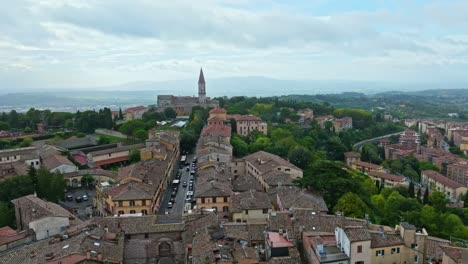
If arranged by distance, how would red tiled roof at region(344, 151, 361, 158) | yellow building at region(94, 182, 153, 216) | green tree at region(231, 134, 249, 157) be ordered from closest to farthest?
yellow building at region(94, 182, 153, 216), green tree at region(231, 134, 249, 157), red tiled roof at region(344, 151, 361, 158)

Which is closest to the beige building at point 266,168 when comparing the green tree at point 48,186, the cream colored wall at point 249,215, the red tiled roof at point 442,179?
the cream colored wall at point 249,215

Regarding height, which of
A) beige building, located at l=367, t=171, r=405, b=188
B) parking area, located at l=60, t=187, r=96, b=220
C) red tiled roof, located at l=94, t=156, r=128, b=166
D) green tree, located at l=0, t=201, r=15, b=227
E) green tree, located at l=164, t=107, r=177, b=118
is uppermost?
green tree, located at l=164, t=107, r=177, b=118

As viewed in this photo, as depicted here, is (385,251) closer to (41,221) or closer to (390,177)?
→ (41,221)

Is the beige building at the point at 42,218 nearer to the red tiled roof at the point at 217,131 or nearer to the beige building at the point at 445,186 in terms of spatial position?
the red tiled roof at the point at 217,131

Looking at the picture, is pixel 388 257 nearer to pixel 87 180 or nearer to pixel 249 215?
pixel 249 215

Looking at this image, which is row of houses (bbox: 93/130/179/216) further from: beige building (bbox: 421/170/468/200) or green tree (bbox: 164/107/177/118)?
beige building (bbox: 421/170/468/200)

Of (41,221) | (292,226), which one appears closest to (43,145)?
(41,221)

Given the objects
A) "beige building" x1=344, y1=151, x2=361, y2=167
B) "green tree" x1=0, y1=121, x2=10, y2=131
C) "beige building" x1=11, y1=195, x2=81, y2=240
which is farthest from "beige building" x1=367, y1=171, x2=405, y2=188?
"green tree" x1=0, y1=121, x2=10, y2=131

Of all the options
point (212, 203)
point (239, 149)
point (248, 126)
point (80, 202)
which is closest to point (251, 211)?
point (212, 203)
